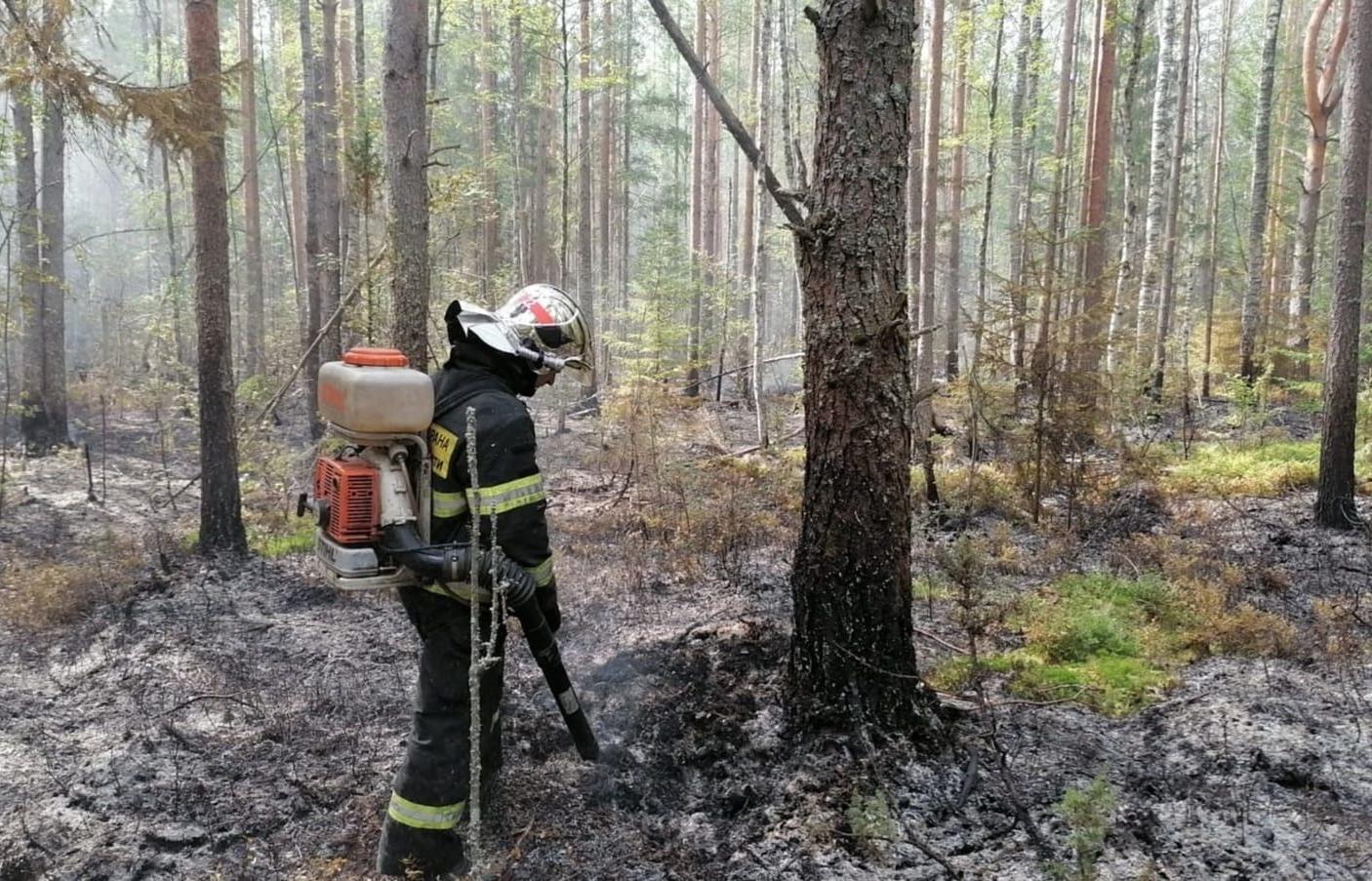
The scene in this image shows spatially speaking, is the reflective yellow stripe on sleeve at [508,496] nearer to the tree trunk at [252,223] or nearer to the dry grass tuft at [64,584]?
the dry grass tuft at [64,584]

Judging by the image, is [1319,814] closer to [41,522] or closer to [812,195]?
[812,195]

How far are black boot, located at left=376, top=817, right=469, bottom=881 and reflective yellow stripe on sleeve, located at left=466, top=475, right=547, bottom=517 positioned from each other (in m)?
1.27

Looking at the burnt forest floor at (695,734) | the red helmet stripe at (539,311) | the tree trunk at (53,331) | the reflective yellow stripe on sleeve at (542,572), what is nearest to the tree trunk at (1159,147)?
the burnt forest floor at (695,734)

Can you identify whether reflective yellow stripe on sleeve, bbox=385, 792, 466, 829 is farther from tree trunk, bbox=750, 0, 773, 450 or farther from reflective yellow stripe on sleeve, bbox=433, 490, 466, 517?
tree trunk, bbox=750, 0, 773, 450

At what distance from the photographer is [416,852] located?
314 cm

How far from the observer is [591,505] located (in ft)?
31.4

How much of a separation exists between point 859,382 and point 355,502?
2.09m

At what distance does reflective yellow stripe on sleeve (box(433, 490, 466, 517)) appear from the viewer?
326 centimetres

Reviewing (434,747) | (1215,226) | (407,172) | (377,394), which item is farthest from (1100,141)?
(434,747)

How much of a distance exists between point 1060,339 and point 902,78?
452 centimetres

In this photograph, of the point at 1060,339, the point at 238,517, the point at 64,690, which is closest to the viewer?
the point at 64,690

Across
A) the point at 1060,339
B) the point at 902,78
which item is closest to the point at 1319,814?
the point at 902,78

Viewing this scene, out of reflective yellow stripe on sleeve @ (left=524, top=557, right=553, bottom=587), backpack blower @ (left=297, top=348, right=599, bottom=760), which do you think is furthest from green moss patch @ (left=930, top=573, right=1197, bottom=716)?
backpack blower @ (left=297, top=348, right=599, bottom=760)

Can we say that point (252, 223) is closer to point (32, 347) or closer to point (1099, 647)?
point (32, 347)
